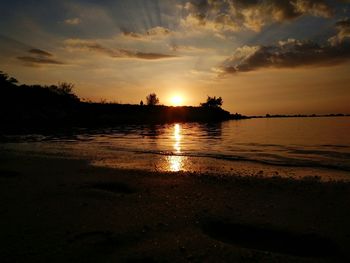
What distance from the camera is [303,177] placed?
1283 centimetres

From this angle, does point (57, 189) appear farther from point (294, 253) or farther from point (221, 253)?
point (294, 253)

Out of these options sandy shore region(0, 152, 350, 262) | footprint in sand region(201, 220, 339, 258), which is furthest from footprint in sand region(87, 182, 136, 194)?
footprint in sand region(201, 220, 339, 258)

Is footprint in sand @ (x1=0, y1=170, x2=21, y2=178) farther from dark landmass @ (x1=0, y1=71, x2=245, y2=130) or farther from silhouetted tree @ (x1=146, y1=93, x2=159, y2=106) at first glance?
silhouetted tree @ (x1=146, y1=93, x2=159, y2=106)

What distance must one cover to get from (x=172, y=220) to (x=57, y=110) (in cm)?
7473

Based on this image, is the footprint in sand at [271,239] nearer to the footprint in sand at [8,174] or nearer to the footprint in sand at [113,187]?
the footprint in sand at [113,187]

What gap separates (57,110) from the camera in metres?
76.1

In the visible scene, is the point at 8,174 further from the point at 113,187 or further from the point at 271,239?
the point at 271,239

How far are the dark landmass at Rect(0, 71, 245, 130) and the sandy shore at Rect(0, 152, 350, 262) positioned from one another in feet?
163

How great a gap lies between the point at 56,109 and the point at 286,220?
7576 cm

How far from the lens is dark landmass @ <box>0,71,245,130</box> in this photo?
208ft

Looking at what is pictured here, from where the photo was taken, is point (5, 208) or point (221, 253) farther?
point (5, 208)

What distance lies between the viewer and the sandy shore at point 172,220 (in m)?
5.52


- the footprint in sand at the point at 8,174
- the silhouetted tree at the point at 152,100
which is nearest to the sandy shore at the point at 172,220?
the footprint in sand at the point at 8,174

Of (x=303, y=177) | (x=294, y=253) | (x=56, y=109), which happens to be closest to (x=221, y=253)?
(x=294, y=253)
